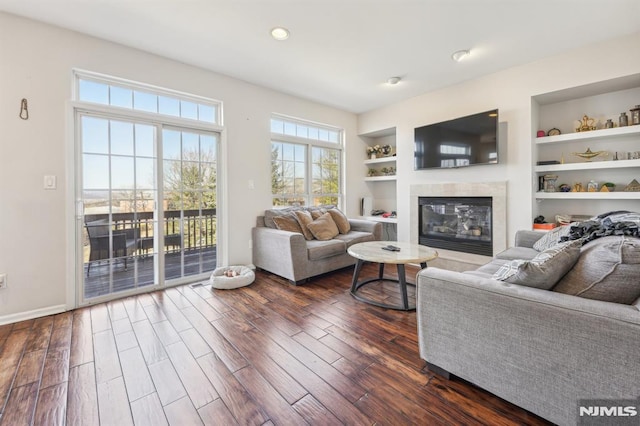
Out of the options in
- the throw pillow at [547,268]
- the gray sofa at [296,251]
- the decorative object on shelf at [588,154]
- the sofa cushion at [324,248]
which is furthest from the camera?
the sofa cushion at [324,248]

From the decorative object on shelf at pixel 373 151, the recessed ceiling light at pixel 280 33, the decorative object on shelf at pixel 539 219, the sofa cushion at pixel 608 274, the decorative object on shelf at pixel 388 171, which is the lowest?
the sofa cushion at pixel 608 274

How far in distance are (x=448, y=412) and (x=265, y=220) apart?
2938 millimetres

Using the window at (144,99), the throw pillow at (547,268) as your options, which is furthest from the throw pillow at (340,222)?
the throw pillow at (547,268)

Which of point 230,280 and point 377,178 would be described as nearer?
point 230,280

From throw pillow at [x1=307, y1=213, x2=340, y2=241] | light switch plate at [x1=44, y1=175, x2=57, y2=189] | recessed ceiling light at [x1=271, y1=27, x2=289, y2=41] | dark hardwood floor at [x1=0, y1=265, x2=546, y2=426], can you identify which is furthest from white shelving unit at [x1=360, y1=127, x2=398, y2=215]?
light switch plate at [x1=44, y1=175, x2=57, y2=189]

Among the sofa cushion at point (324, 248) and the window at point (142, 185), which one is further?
the sofa cushion at point (324, 248)

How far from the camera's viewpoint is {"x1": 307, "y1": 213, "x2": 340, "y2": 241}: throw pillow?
3.52m

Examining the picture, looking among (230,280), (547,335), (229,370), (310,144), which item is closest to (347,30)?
(310,144)

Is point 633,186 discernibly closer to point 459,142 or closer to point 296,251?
point 459,142

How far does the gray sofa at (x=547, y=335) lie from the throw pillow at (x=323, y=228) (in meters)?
2.11

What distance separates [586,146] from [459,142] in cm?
132

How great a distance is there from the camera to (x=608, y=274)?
1.12 meters

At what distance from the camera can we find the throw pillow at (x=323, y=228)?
3516 mm

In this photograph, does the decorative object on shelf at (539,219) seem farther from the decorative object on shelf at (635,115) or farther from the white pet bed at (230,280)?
the white pet bed at (230,280)
